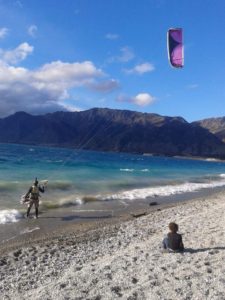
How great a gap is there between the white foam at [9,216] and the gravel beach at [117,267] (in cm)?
327

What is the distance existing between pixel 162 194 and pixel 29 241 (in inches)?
626

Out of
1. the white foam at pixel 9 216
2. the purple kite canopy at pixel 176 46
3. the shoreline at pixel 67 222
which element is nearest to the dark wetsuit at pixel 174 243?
the shoreline at pixel 67 222

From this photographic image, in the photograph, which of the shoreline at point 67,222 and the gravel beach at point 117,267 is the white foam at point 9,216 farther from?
the gravel beach at point 117,267

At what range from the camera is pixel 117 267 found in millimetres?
8609

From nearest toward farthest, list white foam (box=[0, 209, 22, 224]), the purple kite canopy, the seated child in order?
the seated child
the purple kite canopy
white foam (box=[0, 209, 22, 224])

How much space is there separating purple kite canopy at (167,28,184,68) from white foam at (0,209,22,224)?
8.42m

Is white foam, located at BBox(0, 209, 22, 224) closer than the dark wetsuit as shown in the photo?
No

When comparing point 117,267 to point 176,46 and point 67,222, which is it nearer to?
Answer: point 67,222

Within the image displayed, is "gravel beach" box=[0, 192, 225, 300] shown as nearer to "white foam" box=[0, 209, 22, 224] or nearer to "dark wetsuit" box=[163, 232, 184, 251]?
"dark wetsuit" box=[163, 232, 184, 251]

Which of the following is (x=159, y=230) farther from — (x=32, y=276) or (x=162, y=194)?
(x=162, y=194)

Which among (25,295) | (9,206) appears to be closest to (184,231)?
(25,295)

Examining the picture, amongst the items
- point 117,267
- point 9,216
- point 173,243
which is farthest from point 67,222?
point 117,267

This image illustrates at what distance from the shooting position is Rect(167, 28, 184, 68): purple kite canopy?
14359 mm

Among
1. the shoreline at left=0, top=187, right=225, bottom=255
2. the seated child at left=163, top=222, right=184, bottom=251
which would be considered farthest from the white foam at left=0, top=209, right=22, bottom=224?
the seated child at left=163, top=222, right=184, bottom=251
